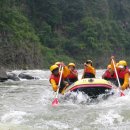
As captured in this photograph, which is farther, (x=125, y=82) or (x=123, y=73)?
(x=123, y=73)

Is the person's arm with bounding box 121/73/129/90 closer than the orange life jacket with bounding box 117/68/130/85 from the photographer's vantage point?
Yes

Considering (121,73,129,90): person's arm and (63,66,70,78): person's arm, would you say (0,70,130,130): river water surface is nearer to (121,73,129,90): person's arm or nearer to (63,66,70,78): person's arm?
(121,73,129,90): person's arm

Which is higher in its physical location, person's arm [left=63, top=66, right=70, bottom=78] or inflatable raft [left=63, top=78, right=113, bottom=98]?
person's arm [left=63, top=66, right=70, bottom=78]

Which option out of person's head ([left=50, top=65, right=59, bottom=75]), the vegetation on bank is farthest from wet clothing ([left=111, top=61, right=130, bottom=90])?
the vegetation on bank

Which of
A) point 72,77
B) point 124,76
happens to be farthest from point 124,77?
point 72,77

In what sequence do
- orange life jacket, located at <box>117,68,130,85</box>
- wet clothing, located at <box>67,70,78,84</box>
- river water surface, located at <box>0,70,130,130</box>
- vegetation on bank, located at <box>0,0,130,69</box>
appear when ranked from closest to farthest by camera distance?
1. river water surface, located at <box>0,70,130,130</box>
2. orange life jacket, located at <box>117,68,130,85</box>
3. wet clothing, located at <box>67,70,78,84</box>
4. vegetation on bank, located at <box>0,0,130,69</box>

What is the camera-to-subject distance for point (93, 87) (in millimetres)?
11250

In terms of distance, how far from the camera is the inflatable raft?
11.2m

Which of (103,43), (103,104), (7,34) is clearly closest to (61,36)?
(103,43)

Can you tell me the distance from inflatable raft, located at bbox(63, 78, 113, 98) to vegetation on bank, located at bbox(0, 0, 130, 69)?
2602 cm

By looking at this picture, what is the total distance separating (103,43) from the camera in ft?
200

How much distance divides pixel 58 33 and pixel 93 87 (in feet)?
146

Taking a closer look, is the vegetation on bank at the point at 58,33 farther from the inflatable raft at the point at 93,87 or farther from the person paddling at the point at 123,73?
the inflatable raft at the point at 93,87

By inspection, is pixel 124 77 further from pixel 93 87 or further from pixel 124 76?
pixel 93 87
